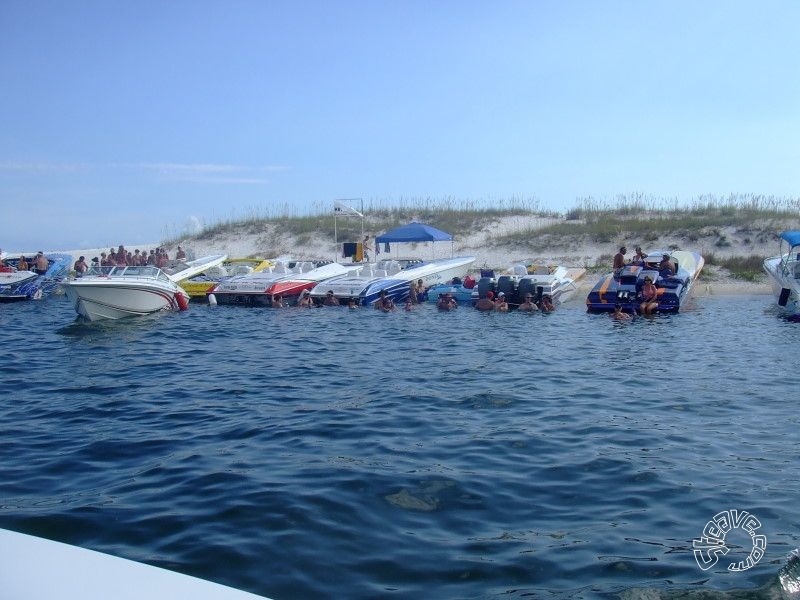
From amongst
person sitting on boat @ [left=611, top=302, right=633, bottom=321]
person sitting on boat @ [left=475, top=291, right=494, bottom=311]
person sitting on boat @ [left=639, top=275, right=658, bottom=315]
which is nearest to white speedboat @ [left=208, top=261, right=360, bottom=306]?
person sitting on boat @ [left=475, top=291, right=494, bottom=311]

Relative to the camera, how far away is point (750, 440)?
7.75 m

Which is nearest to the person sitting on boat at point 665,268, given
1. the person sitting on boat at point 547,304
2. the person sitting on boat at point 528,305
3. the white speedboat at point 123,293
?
the person sitting on boat at point 547,304

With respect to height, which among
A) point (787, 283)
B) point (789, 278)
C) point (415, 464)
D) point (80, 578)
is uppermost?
point (80, 578)

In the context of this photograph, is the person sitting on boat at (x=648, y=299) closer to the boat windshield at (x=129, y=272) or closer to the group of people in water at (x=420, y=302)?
the group of people in water at (x=420, y=302)

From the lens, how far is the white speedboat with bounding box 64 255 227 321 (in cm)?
A: 1958

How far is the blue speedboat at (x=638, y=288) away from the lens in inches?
780

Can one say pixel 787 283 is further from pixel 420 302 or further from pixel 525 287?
pixel 420 302

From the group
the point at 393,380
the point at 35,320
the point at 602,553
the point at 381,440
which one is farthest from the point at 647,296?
the point at 35,320

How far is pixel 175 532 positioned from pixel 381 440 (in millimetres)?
2903

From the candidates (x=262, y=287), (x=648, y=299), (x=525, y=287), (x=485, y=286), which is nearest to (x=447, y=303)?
(x=485, y=286)

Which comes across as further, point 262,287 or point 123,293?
point 262,287

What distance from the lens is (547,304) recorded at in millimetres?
21281

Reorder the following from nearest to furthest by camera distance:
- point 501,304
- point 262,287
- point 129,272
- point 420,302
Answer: point 129,272
point 501,304
point 262,287
point 420,302

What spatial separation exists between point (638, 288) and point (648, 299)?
0.44m
